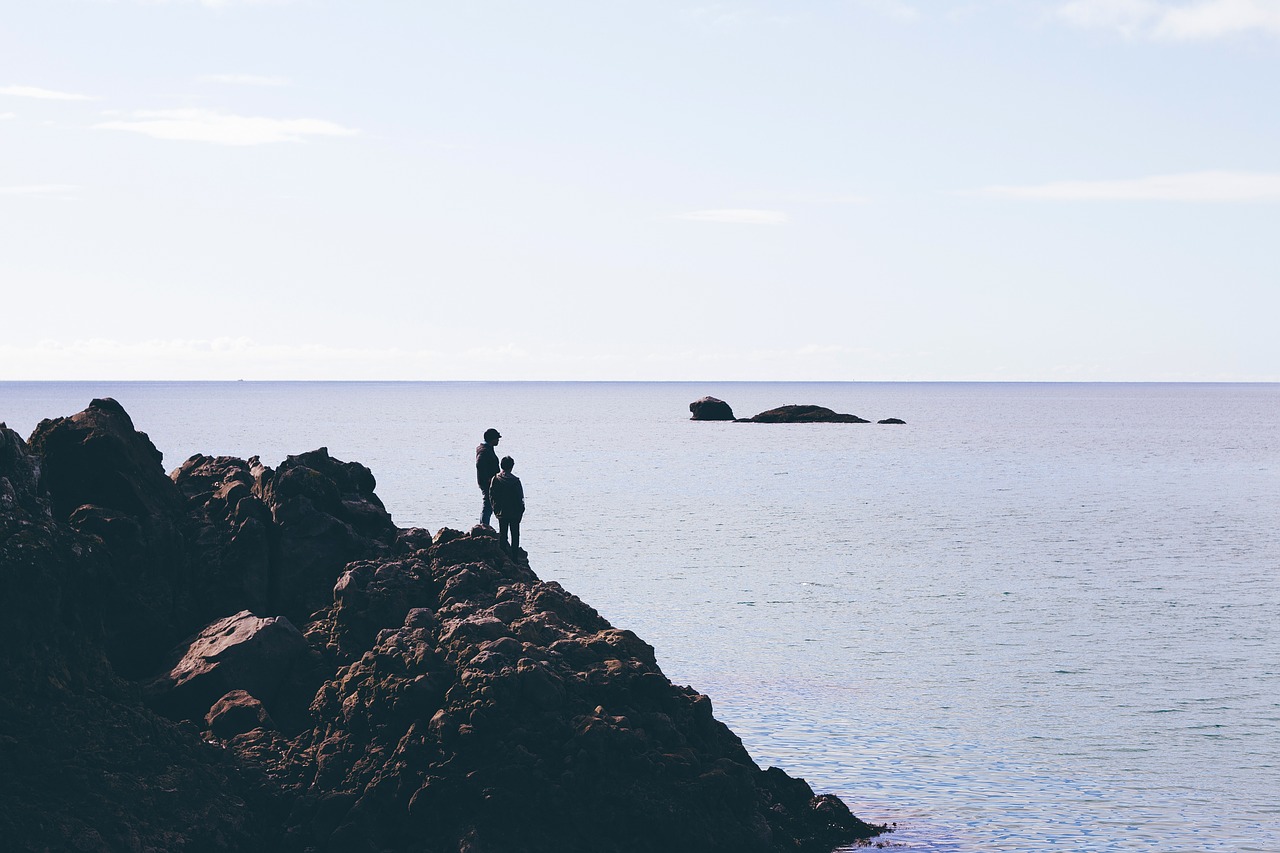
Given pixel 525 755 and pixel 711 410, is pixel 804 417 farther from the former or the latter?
pixel 525 755

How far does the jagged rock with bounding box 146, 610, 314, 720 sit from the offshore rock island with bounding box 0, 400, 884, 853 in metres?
0.03

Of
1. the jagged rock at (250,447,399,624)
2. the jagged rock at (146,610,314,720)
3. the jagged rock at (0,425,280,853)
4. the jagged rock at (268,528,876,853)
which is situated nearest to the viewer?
the jagged rock at (0,425,280,853)

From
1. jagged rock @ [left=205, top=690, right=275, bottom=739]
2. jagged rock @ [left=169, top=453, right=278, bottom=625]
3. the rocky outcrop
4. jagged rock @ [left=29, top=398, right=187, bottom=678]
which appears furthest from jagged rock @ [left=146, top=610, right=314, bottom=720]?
the rocky outcrop

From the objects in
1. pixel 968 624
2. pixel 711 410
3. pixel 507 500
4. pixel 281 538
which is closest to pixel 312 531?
pixel 281 538

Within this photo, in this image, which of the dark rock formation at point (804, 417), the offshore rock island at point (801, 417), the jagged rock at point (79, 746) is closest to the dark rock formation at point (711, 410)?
the offshore rock island at point (801, 417)

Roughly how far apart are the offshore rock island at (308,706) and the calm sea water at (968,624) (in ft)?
12.9

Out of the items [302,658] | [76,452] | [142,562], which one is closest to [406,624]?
[302,658]

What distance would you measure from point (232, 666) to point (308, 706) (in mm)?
1284

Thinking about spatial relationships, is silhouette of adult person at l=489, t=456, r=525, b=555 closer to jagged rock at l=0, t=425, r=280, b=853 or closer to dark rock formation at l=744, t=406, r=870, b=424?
jagged rock at l=0, t=425, r=280, b=853

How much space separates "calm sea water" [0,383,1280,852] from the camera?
66.3 ft

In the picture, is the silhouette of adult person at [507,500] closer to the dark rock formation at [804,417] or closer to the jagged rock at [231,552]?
the jagged rock at [231,552]

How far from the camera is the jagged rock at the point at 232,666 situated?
711 inches

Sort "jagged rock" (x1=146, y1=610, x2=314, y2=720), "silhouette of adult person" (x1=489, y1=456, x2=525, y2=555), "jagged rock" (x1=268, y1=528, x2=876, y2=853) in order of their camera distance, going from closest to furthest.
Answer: "jagged rock" (x1=268, y1=528, x2=876, y2=853)
"jagged rock" (x1=146, y1=610, x2=314, y2=720)
"silhouette of adult person" (x1=489, y1=456, x2=525, y2=555)

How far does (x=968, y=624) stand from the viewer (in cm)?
3494
